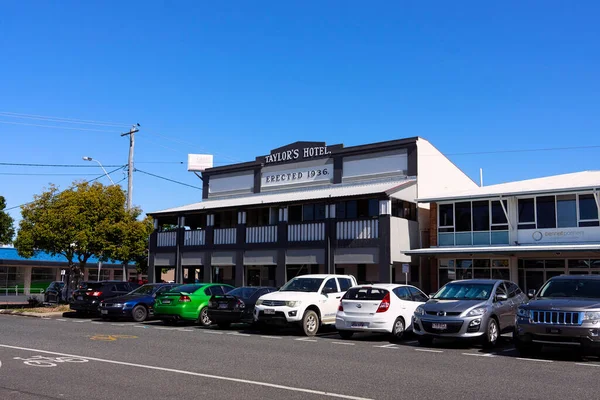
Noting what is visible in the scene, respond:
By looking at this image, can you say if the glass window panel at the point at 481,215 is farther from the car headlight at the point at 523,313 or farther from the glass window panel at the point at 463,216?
the car headlight at the point at 523,313

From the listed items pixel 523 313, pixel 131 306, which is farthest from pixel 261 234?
pixel 523 313

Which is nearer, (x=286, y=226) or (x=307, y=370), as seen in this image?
(x=307, y=370)

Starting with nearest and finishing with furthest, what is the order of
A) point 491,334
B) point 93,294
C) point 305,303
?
1. point 491,334
2. point 305,303
3. point 93,294

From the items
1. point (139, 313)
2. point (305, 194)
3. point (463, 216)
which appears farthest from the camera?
point (305, 194)

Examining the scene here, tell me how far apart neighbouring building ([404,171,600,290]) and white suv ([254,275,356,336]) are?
9399 millimetres

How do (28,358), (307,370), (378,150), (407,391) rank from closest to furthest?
(407,391) < (307,370) < (28,358) < (378,150)

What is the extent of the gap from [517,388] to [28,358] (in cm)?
870

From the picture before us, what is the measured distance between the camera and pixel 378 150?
3022cm

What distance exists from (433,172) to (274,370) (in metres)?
21.3

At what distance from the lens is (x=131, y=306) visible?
22.2 metres

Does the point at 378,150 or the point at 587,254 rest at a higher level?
the point at 378,150

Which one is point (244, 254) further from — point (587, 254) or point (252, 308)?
point (587, 254)

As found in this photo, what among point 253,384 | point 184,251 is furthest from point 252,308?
point 184,251

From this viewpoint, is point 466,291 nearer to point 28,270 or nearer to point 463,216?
point 463,216
